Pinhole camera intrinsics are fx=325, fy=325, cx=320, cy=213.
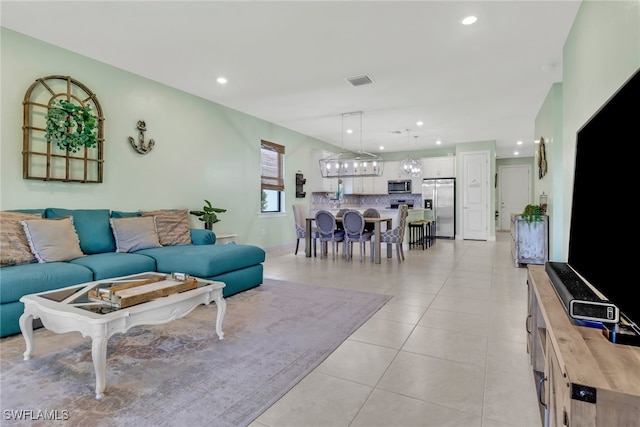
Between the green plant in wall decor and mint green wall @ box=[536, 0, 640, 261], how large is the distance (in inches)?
182

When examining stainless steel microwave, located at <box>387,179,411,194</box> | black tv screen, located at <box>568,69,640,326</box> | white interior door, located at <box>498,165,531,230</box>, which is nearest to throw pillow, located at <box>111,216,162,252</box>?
black tv screen, located at <box>568,69,640,326</box>

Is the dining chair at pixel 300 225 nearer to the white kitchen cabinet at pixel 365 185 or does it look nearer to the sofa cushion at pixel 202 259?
the sofa cushion at pixel 202 259

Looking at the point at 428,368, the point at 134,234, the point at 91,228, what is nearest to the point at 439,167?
the point at 134,234

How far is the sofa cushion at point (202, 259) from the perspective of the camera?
3.27 metres

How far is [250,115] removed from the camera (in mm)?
6180

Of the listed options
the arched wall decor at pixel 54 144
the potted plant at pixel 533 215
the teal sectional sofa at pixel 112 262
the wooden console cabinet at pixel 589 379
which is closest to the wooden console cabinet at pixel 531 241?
the potted plant at pixel 533 215

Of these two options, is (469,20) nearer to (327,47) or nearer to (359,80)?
(327,47)

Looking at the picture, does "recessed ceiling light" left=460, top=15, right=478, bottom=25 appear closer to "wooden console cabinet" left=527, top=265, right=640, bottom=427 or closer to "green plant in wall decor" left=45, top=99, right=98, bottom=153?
"wooden console cabinet" left=527, top=265, right=640, bottom=427

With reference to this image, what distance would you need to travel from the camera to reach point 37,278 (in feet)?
8.18

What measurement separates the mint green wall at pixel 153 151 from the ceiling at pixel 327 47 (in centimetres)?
20

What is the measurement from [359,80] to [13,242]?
13.5 feet

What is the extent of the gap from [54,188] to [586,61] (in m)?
5.16

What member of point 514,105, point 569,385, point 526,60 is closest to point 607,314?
point 569,385

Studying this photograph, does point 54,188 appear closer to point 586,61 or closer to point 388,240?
point 388,240
